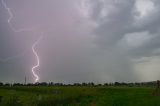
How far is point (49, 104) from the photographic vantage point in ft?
126

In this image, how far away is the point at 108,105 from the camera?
121ft

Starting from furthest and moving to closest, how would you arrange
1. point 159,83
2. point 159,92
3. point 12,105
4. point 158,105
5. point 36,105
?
point 159,83, point 159,92, point 36,105, point 158,105, point 12,105

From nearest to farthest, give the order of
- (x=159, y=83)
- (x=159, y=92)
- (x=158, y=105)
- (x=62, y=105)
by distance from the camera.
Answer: (x=158, y=105)
(x=62, y=105)
(x=159, y=92)
(x=159, y=83)

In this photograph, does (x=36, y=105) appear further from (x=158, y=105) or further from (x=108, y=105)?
(x=158, y=105)

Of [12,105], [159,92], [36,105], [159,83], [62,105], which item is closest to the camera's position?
[12,105]

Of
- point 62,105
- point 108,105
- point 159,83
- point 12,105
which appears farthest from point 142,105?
point 159,83

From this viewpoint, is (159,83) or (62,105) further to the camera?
(159,83)

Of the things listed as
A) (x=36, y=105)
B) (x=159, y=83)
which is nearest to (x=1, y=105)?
(x=36, y=105)

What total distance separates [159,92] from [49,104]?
1165 inches

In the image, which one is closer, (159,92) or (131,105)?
(131,105)

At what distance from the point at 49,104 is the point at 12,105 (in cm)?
898

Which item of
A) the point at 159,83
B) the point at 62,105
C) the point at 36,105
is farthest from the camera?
the point at 159,83

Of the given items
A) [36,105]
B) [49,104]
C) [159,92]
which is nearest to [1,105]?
[36,105]

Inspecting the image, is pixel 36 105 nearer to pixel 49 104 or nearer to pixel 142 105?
pixel 49 104
